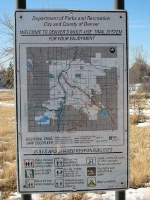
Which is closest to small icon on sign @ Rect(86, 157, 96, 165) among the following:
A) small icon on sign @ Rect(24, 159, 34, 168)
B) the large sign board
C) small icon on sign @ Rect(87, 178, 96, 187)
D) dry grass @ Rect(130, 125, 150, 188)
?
the large sign board

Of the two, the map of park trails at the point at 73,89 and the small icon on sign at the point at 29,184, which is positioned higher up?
the map of park trails at the point at 73,89

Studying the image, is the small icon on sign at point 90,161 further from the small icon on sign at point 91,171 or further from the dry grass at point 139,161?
the dry grass at point 139,161

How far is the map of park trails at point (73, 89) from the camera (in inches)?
133

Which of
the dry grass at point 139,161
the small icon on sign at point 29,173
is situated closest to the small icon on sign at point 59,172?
the small icon on sign at point 29,173

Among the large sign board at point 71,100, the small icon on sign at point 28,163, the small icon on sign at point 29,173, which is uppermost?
the large sign board at point 71,100

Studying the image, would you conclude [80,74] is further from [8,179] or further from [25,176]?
[8,179]

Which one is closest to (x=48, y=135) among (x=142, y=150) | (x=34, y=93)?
(x=34, y=93)

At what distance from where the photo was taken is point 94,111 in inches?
135

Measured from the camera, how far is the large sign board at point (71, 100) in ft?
11.0

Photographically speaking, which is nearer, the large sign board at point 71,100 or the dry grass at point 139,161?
the large sign board at point 71,100

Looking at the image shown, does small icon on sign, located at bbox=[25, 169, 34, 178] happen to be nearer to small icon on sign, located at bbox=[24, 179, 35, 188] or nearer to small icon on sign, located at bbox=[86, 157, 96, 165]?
small icon on sign, located at bbox=[24, 179, 35, 188]

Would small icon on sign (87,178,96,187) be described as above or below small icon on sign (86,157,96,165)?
below

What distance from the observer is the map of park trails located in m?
3.38

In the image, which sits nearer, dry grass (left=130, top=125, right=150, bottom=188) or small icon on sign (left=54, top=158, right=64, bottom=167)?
small icon on sign (left=54, top=158, right=64, bottom=167)
